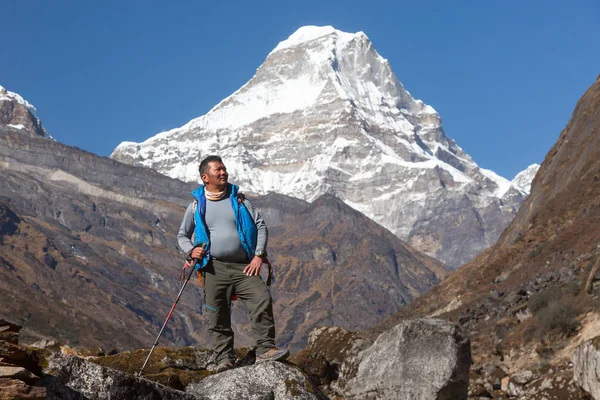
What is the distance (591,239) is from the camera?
51.6 metres

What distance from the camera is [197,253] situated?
37.4 feet

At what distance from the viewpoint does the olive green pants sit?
1138cm

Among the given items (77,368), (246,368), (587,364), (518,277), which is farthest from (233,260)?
(518,277)

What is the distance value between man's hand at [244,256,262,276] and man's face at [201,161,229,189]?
39.1 inches

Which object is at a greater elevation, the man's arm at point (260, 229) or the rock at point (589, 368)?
the rock at point (589, 368)

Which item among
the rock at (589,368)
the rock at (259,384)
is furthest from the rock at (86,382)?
the rock at (589,368)

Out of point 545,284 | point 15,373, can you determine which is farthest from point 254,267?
point 545,284

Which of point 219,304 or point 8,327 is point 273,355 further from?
point 8,327

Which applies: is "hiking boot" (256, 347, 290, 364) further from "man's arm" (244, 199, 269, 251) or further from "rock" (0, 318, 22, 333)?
"rock" (0, 318, 22, 333)

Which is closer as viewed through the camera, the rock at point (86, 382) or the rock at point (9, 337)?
the rock at point (9, 337)

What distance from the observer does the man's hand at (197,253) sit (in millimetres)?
11406

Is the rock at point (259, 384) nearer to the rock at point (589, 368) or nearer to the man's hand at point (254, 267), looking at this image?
the man's hand at point (254, 267)

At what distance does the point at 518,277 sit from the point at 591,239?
10049mm

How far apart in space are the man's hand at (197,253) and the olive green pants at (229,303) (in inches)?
7.5
